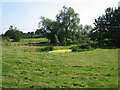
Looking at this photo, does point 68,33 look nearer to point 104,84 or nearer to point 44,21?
point 44,21

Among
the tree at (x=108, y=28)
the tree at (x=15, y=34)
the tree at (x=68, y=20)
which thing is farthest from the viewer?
the tree at (x=15, y=34)

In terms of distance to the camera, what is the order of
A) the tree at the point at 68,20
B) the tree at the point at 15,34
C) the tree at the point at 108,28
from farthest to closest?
the tree at the point at 15,34 → the tree at the point at 68,20 → the tree at the point at 108,28

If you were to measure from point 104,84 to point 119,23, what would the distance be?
114 ft

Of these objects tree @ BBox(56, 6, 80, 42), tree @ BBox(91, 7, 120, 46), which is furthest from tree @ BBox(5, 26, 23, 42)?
tree @ BBox(91, 7, 120, 46)

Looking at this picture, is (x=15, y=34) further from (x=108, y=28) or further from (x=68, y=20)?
(x=108, y=28)

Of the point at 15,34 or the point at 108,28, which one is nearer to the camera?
the point at 108,28

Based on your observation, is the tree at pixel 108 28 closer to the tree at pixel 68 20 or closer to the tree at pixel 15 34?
the tree at pixel 68 20

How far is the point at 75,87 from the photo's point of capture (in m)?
5.53

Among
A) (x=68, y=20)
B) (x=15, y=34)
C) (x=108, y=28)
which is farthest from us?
(x=15, y=34)

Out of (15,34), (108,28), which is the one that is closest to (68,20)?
(108,28)

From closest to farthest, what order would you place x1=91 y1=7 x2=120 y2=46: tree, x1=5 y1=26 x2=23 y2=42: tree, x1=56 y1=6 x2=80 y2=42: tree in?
x1=91 y1=7 x2=120 y2=46: tree, x1=56 y1=6 x2=80 y2=42: tree, x1=5 y1=26 x2=23 y2=42: tree

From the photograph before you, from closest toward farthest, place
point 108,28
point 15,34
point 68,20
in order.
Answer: point 108,28
point 68,20
point 15,34

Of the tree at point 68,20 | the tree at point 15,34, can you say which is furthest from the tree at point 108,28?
the tree at point 15,34

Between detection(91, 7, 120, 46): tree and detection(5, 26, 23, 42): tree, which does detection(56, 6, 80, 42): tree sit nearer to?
detection(91, 7, 120, 46): tree
